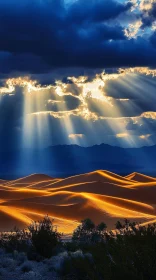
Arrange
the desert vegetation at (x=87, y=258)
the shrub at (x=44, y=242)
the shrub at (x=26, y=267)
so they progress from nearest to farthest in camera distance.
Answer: the desert vegetation at (x=87, y=258) → the shrub at (x=26, y=267) → the shrub at (x=44, y=242)

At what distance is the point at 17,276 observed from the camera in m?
12.1

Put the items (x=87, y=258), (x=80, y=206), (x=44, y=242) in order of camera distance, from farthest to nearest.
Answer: (x=80, y=206) < (x=44, y=242) < (x=87, y=258)

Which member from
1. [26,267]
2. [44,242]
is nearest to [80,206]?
[44,242]

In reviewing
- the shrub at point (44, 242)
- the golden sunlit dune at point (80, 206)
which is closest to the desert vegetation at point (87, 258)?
the shrub at point (44, 242)

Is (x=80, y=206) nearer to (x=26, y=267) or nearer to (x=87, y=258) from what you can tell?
(x=26, y=267)

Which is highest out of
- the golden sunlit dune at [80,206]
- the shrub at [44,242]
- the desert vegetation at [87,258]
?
the golden sunlit dune at [80,206]

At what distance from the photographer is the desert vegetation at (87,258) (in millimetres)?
8414

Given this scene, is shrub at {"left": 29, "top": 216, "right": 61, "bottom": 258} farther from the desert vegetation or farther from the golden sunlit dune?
the golden sunlit dune

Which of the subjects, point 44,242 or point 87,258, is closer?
point 87,258

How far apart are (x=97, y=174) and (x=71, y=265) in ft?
224

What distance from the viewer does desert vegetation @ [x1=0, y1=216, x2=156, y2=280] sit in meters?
8.41

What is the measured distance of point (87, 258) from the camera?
36.3 feet

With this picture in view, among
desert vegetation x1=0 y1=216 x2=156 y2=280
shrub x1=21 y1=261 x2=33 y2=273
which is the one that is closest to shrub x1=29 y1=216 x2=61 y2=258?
desert vegetation x1=0 y1=216 x2=156 y2=280

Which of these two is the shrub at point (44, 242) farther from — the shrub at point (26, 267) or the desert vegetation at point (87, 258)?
the shrub at point (26, 267)
